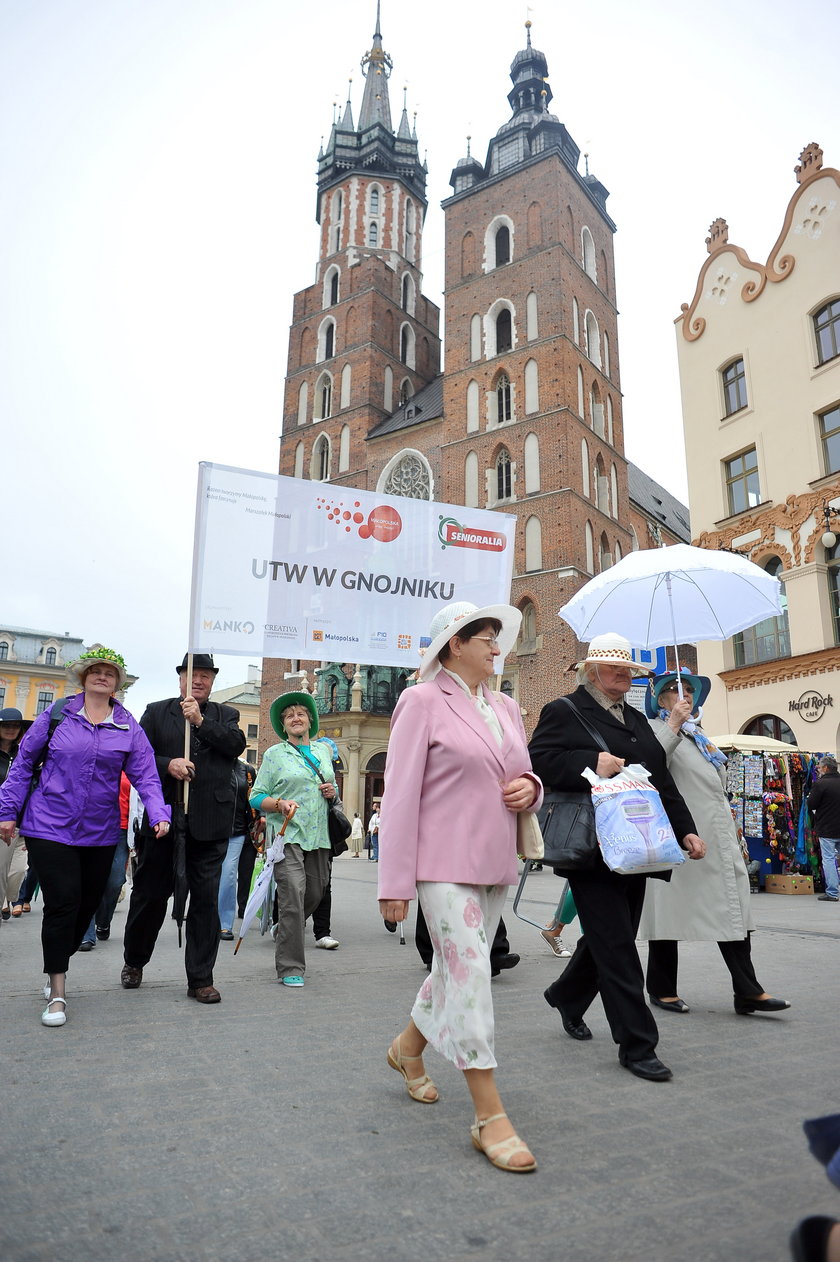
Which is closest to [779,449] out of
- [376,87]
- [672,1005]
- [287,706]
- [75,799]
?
[287,706]

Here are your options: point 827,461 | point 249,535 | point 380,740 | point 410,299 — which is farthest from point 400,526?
point 410,299

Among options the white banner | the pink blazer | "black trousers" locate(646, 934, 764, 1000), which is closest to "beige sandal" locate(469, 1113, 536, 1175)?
the pink blazer

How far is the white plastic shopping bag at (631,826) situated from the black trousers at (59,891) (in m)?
2.47

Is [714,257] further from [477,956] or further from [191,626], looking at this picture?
[477,956]

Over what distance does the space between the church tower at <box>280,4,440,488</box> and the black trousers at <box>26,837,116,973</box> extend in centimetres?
3501

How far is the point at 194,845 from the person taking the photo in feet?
16.0

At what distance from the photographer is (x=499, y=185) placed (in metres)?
38.5

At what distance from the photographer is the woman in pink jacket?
271 centimetres

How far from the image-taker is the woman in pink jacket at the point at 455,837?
271 centimetres

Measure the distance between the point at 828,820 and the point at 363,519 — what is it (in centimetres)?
830

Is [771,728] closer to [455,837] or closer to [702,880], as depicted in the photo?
[702,880]

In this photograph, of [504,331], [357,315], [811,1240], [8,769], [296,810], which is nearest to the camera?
[811,1240]

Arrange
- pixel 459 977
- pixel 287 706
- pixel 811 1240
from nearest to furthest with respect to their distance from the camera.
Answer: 1. pixel 811 1240
2. pixel 459 977
3. pixel 287 706

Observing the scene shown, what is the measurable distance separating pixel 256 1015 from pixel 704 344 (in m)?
22.5
